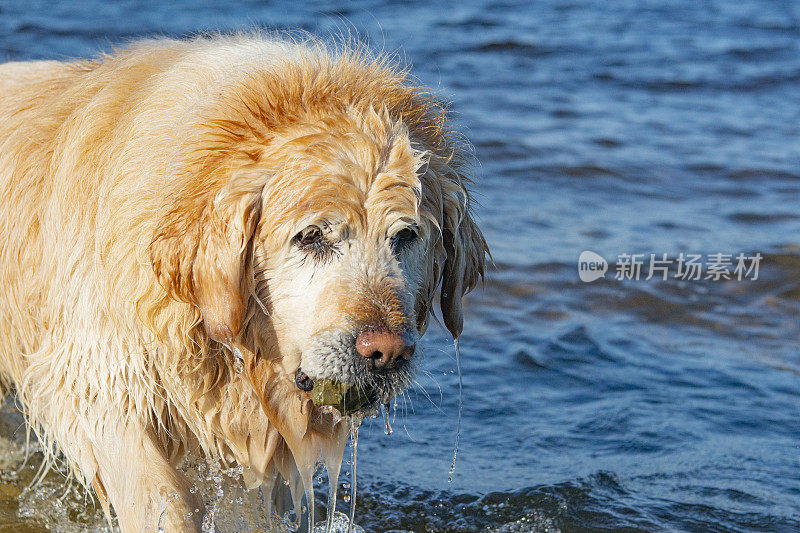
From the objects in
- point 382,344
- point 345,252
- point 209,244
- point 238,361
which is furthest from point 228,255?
point 382,344

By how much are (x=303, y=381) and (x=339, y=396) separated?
0.17 meters

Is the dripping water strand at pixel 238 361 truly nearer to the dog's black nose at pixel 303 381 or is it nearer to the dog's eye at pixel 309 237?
the dog's black nose at pixel 303 381

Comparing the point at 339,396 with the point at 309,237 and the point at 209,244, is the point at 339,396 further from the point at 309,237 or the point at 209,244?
the point at 209,244

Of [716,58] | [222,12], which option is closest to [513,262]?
[716,58]

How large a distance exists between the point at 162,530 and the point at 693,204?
21.4ft

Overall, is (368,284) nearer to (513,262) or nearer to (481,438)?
(481,438)

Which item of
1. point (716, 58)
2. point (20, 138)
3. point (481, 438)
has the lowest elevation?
point (481, 438)

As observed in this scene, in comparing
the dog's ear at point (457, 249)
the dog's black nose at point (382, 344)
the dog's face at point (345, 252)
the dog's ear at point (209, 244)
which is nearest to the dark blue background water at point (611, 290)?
the dog's ear at point (457, 249)

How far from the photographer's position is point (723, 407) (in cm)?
610

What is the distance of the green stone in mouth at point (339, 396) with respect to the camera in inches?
142

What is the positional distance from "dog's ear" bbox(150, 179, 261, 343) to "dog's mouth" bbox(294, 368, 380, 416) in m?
0.39

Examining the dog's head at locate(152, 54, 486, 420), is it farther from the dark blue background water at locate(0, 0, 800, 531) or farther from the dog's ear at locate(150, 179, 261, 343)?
the dark blue background water at locate(0, 0, 800, 531)

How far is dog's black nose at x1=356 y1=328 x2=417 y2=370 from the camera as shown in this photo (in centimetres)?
338

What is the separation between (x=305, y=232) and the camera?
3533 mm
